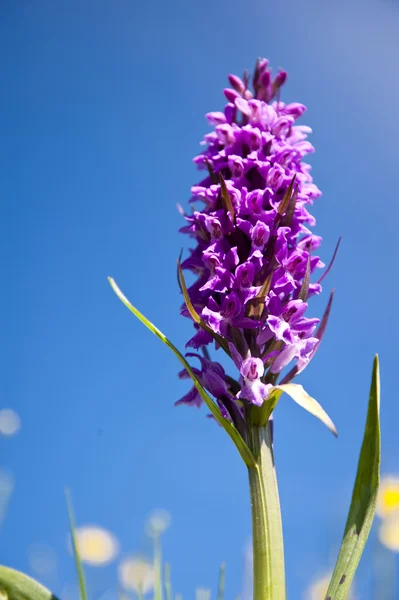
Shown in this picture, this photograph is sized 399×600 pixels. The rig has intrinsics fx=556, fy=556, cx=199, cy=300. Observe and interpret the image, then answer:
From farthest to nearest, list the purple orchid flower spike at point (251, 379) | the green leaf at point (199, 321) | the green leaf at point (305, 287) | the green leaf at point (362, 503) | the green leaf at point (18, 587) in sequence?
the green leaf at point (305, 287)
the green leaf at point (199, 321)
the purple orchid flower spike at point (251, 379)
the green leaf at point (362, 503)
the green leaf at point (18, 587)

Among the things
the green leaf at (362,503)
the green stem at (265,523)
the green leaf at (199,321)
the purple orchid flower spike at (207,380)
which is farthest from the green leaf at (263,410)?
the green leaf at (362,503)

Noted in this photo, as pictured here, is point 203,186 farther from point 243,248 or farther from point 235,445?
point 235,445

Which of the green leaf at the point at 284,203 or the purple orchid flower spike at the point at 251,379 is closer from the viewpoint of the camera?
the purple orchid flower spike at the point at 251,379

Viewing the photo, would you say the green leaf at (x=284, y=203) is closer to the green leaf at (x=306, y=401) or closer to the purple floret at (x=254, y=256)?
the purple floret at (x=254, y=256)

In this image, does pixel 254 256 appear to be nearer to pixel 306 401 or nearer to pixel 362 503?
pixel 306 401

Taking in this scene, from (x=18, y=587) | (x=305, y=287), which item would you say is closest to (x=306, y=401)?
(x=305, y=287)

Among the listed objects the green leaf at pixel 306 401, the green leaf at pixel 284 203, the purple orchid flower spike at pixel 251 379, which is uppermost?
the green leaf at pixel 284 203
